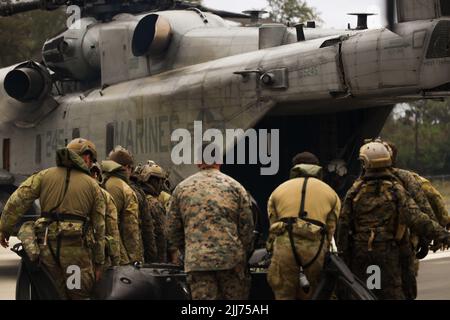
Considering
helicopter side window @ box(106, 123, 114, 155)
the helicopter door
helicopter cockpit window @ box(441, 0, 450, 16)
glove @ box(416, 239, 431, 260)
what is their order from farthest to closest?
the helicopter door, helicopter side window @ box(106, 123, 114, 155), helicopter cockpit window @ box(441, 0, 450, 16), glove @ box(416, 239, 431, 260)

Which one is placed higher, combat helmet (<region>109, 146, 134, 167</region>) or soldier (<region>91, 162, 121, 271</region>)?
combat helmet (<region>109, 146, 134, 167</region>)

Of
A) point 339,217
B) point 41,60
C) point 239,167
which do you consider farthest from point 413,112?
point 339,217

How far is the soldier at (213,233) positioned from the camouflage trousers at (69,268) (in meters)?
0.77

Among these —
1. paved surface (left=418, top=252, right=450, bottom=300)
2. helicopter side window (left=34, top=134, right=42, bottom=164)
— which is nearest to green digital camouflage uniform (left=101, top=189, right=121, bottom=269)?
paved surface (left=418, top=252, right=450, bottom=300)

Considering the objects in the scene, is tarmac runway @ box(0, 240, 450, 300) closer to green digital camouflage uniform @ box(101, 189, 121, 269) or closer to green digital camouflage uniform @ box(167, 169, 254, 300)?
green digital camouflage uniform @ box(101, 189, 121, 269)

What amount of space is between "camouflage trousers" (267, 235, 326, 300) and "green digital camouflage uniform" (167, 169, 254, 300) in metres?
0.29

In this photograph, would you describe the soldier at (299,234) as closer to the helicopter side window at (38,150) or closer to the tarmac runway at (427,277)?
the tarmac runway at (427,277)

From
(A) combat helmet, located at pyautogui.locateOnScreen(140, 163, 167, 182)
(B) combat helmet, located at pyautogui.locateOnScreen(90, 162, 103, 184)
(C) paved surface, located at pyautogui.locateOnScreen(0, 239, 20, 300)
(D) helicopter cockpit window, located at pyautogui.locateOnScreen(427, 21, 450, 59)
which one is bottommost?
(C) paved surface, located at pyautogui.locateOnScreen(0, 239, 20, 300)

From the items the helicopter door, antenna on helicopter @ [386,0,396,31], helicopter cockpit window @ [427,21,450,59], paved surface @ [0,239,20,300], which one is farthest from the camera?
the helicopter door

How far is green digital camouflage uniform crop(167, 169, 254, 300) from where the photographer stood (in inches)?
363

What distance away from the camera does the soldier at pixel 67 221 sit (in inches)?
384

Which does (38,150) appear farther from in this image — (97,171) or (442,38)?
(442,38)

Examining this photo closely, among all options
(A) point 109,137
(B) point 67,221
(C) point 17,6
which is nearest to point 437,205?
(B) point 67,221

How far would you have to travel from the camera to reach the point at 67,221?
9773 millimetres
